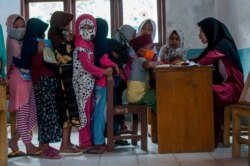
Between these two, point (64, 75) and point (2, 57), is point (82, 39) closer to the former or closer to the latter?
point (64, 75)

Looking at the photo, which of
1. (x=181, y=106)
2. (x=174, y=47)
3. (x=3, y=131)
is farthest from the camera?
(x=174, y=47)

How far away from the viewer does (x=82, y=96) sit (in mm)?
3951

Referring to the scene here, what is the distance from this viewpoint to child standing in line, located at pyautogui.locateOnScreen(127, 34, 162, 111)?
4.06 meters

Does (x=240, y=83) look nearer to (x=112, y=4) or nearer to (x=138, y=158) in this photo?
(x=138, y=158)

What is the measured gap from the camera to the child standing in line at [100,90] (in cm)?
398

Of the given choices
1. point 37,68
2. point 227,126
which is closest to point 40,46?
point 37,68

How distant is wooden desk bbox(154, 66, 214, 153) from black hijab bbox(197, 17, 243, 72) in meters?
0.48

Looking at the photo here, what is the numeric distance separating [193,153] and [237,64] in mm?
1078

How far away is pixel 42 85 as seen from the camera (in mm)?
3764

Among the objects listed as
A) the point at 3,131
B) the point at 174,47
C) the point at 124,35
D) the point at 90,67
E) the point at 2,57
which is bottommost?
the point at 3,131

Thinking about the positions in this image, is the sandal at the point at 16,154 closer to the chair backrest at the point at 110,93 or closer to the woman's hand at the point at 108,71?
the chair backrest at the point at 110,93

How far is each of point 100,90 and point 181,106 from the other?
0.80 m

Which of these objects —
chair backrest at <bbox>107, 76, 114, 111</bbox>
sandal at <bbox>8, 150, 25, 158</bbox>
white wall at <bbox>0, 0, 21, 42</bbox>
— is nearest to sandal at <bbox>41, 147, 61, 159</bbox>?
sandal at <bbox>8, 150, 25, 158</bbox>

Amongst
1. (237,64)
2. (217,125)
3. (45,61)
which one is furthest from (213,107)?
(45,61)
